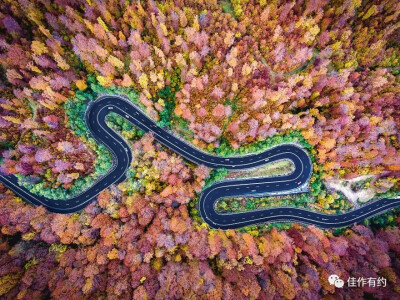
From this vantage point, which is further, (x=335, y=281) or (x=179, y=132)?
(x=179, y=132)

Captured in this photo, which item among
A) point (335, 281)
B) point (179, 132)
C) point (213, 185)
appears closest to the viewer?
point (335, 281)

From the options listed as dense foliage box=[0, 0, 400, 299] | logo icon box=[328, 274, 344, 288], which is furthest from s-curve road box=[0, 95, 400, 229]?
logo icon box=[328, 274, 344, 288]

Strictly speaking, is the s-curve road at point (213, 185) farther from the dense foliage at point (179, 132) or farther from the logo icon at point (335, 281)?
the logo icon at point (335, 281)

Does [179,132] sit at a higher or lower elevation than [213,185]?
higher

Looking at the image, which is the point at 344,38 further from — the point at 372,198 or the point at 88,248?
the point at 88,248

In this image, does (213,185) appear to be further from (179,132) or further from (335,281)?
(335,281)

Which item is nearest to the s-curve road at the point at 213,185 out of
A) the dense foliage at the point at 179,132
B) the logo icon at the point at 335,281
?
the dense foliage at the point at 179,132

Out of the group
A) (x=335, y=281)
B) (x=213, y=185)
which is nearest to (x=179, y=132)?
(x=213, y=185)
